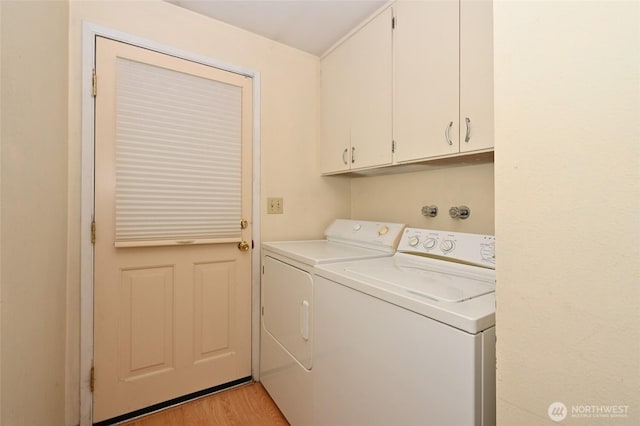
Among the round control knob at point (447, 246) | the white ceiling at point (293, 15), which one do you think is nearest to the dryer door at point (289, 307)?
the round control knob at point (447, 246)

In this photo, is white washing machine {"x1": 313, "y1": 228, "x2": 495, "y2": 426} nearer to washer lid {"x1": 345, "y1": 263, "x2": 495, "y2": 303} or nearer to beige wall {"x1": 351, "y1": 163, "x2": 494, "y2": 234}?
washer lid {"x1": 345, "y1": 263, "x2": 495, "y2": 303}

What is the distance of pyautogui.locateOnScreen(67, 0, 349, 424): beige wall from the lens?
1.44 metres

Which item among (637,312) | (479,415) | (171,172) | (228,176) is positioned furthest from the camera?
(228,176)

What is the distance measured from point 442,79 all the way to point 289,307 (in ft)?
4.55

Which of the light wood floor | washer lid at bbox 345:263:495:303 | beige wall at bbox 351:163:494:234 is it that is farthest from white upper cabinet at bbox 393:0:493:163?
the light wood floor

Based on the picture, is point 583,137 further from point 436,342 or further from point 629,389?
point 436,342

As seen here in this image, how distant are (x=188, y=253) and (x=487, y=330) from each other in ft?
5.33

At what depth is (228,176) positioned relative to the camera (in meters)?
1.84

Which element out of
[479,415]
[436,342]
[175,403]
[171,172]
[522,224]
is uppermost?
[171,172]

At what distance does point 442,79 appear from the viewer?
127 centimetres

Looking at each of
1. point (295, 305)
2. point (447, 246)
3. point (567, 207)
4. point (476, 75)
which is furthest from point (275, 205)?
point (567, 207)

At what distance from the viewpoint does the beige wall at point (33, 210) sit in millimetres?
816

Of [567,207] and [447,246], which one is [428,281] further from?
[567,207]

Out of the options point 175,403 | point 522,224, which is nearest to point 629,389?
point 522,224
